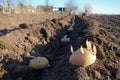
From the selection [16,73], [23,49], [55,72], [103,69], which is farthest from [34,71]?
[103,69]

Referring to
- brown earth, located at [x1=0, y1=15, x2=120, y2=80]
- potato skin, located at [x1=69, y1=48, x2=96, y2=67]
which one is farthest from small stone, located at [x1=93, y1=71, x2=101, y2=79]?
potato skin, located at [x1=69, y1=48, x2=96, y2=67]

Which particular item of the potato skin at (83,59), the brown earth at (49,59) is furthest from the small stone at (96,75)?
the potato skin at (83,59)

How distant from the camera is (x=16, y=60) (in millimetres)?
9531

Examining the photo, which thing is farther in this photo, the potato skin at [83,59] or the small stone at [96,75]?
the potato skin at [83,59]

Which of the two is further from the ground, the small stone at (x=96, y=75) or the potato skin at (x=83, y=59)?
the potato skin at (x=83, y=59)

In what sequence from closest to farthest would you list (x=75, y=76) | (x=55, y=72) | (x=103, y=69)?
(x=75, y=76) → (x=103, y=69) → (x=55, y=72)

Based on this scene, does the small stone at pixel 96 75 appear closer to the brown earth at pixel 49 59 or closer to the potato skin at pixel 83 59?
the brown earth at pixel 49 59

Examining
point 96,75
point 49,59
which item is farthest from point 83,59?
point 49,59

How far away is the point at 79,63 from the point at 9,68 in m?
3.09

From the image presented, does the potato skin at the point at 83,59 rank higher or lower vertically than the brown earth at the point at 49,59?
higher

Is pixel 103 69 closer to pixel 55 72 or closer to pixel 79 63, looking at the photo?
pixel 79 63

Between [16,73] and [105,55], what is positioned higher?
[105,55]

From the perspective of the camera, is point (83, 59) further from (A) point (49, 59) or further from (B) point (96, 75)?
(A) point (49, 59)

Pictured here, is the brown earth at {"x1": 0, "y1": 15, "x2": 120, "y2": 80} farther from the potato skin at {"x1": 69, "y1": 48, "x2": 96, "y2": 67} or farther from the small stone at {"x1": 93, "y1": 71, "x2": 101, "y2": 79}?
the potato skin at {"x1": 69, "y1": 48, "x2": 96, "y2": 67}
